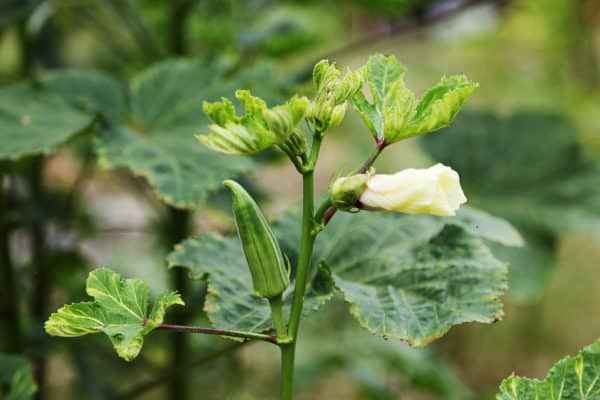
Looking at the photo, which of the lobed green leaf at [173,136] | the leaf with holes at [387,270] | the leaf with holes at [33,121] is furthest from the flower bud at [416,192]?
the leaf with holes at [33,121]

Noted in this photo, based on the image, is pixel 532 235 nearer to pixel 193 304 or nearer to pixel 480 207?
pixel 480 207

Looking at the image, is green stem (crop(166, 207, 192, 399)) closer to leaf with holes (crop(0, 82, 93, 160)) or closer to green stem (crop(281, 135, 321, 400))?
leaf with holes (crop(0, 82, 93, 160))

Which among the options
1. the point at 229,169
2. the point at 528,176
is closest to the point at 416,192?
the point at 229,169

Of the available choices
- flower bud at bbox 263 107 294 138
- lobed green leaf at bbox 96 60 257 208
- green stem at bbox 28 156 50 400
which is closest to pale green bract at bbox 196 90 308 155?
flower bud at bbox 263 107 294 138

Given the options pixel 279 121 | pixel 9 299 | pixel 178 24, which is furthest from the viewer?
pixel 178 24

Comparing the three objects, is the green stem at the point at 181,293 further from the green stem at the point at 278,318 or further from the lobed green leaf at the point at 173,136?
the green stem at the point at 278,318

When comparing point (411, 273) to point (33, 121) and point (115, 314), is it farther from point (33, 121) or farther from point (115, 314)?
point (33, 121)
